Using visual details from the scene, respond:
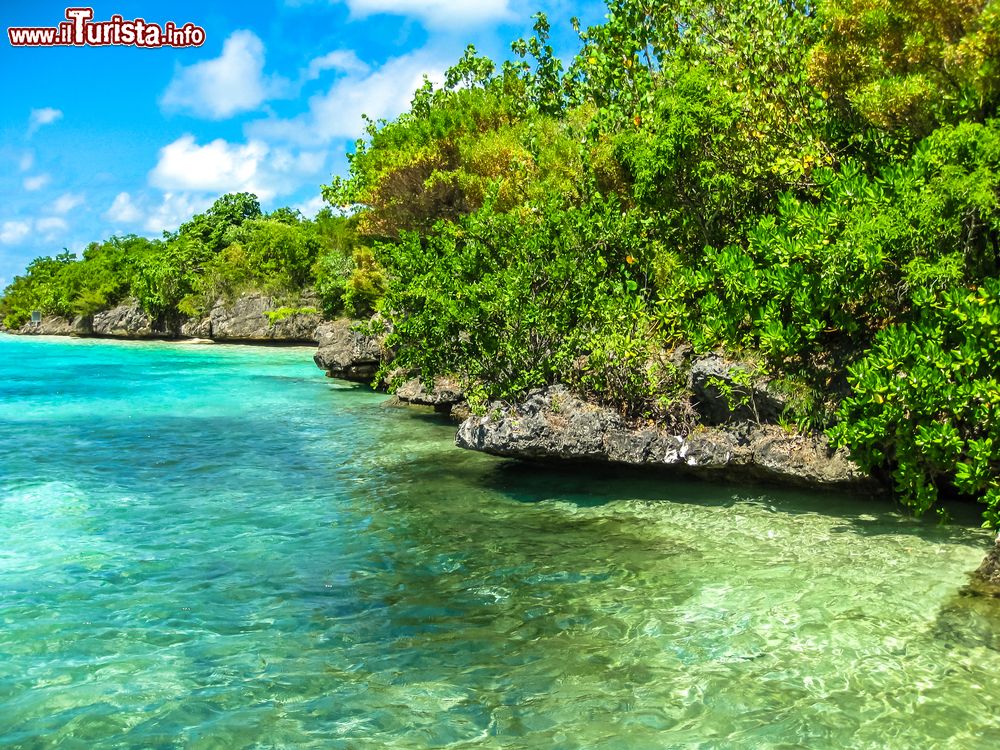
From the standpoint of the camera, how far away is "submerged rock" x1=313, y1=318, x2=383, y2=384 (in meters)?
28.9

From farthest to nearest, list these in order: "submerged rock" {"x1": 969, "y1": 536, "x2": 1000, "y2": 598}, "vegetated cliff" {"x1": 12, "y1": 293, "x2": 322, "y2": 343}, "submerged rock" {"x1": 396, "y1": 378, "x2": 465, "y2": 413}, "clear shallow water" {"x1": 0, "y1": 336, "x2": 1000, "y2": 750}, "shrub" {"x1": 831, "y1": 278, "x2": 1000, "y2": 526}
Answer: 1. "vegetated cliff" {"x1": 12, "y1": 293, "x2": 322, "y2": 343}
2. "submerged rock" {"x1": 396, "y1": 378, "x2": 465, "y2": 413}
3. "shrub" {"x1": 831, "y1": 278, "x2": 1000, "y2": 526}
4. "submerged rock" {"x1": 969, "y1": 536, "x2": 1000, "y2": 598}
5. "clear shallow water" {"x1": 0, "y1": 336, "x2": 1000, "y2": 750}

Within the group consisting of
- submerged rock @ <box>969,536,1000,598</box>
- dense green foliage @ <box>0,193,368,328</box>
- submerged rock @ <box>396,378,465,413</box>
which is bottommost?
submerged rock @ <box>969,536,1000,598</box>

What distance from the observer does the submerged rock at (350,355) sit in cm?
2891

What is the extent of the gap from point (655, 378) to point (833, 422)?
2655mm

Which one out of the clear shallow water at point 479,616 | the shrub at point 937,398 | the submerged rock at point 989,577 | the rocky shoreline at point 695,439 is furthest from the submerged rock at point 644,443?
the submerged rock at point 989,577

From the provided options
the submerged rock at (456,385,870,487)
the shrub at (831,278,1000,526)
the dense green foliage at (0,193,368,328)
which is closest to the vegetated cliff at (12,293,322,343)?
the dense green foliage at (0,193,368,328)

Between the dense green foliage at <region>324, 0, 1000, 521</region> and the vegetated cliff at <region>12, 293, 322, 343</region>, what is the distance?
37360 mm

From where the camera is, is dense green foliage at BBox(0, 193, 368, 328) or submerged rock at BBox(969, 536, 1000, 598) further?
dense green foliage at BBox(0, 193, 368, 328)

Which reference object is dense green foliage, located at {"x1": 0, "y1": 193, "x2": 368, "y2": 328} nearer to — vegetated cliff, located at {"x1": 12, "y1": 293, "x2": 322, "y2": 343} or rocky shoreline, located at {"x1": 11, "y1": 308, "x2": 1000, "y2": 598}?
vegetated cliff, located at {"x1": 12, "y1": 293, "x2": 322, "y2": 343}

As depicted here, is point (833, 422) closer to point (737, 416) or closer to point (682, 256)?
point (737, 416)

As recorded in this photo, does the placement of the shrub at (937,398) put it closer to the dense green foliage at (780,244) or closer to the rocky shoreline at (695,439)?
the dense green foliage at (780,244)

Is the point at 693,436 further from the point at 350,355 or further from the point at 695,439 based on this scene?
the point at 350,355

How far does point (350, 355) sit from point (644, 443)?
19.3m

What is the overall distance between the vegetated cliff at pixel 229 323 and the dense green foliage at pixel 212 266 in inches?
38.9
